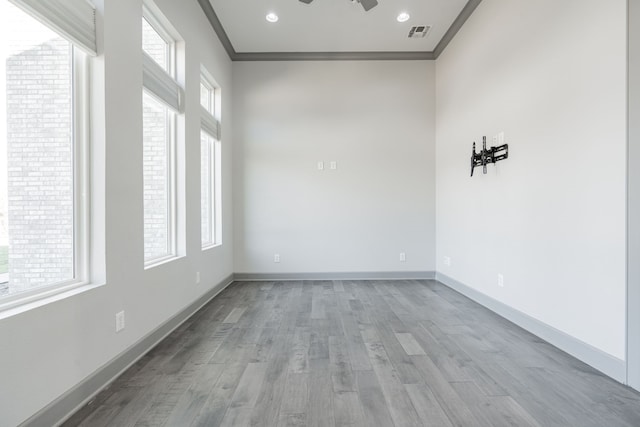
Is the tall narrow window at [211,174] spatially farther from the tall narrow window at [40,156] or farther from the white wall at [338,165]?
the tall narrow window at [40,156]

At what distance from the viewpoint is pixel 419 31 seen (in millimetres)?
4254

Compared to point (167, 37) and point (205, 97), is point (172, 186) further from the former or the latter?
point (205, 97)

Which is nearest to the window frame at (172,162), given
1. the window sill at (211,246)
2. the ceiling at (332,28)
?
the window sill at (211,246)

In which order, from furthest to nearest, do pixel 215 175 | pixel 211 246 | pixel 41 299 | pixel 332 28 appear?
pixel 215 175 → pixel 332 28 → pixel 211 246 → pixel 41 299

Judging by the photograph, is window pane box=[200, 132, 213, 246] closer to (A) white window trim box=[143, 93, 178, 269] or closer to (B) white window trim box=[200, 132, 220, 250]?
(B) white window trim box=[200, 132, 220, 250]

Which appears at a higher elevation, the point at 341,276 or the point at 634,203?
the point at 634,203

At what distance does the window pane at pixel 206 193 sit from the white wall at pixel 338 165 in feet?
2.04

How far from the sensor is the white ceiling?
3.69 metres

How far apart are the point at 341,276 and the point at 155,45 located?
361cm

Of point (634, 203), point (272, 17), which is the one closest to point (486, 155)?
point (634, 203)

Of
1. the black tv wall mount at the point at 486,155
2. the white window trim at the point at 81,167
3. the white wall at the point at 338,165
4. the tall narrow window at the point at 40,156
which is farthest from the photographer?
the white wall at the point at 338,165

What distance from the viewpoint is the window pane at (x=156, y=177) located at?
2.59 metres

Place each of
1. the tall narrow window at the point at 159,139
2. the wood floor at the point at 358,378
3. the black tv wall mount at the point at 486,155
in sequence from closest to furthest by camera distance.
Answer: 1. the wood floor at the point at 358,378
2. the tall narrow window at the point at 159,139
3. the black tv wall mount at the point at 486,155

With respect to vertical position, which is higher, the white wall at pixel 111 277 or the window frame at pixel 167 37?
the window frame at pixel 167 37
